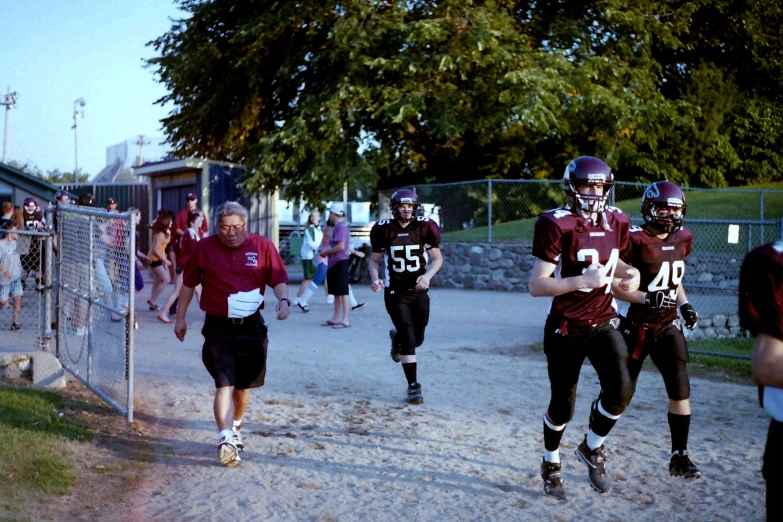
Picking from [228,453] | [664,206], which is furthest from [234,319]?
[664,206]

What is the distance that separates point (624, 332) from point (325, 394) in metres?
3.39

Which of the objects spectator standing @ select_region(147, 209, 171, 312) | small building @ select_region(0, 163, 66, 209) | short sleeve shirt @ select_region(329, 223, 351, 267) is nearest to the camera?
short sleeve shirt @ select_region(329, 223, 351, 267)

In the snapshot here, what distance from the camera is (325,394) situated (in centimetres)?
848

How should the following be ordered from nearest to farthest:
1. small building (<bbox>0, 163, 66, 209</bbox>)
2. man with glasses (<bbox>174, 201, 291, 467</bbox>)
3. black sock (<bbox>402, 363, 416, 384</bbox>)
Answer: man with glasses (<bbox>174, 201, 291, 467</bbox>), black sock (<bbox>402, 363, 416, 384</bbox>), small building (<bbox>0, 163, 66, 209</bbox>)

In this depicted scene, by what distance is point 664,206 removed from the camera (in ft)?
19.4

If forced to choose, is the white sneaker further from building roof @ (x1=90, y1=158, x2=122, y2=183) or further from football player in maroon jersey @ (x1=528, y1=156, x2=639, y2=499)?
building roof @ (x1=90, y1=158, x2=122, y2=183)

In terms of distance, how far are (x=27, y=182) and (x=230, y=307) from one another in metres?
21.1

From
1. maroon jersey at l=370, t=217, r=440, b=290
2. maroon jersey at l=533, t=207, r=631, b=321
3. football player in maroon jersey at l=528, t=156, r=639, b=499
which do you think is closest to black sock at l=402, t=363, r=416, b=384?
maroon jersey at l=370, t=217, r=440, b=290

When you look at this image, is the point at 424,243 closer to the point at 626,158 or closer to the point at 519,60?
the point at 519,60

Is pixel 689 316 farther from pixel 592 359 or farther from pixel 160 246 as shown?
pixel 160 246

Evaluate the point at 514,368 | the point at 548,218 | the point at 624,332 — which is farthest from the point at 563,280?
the point at 514,368

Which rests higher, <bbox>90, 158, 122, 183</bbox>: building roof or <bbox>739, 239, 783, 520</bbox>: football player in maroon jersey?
<bbox>90, 158, 122, 183</bbox>: building roof

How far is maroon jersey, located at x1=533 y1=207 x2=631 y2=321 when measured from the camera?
16.7ft

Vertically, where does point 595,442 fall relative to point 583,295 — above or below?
below
